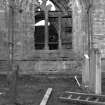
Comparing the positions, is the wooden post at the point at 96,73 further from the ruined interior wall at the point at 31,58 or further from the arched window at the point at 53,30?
the arched window at the point at 53,30

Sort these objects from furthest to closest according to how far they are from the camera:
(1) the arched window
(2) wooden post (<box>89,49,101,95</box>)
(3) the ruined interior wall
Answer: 1. (1) the arched window
2. (3) the ruined interior wall
3. (2) wooden post (<box>89,49,101,95</box>)

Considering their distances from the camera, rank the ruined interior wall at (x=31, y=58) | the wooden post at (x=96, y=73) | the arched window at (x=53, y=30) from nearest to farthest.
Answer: the wooden post at (x=96, y=73) → the ruined interior wall at (x=31, y=58) → the arched window at (x=53, y=30)

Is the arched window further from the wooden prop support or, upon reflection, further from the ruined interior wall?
the wooden prop support

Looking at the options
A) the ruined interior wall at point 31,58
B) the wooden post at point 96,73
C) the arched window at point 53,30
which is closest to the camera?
the wooden post at point 96,73

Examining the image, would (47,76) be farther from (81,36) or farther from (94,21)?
(94,21)

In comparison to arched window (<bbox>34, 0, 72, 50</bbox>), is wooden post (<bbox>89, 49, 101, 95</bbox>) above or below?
below

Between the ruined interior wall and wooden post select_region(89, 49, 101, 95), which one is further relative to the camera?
the ruined interior wall

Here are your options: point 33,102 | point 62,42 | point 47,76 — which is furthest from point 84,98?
point 62,42

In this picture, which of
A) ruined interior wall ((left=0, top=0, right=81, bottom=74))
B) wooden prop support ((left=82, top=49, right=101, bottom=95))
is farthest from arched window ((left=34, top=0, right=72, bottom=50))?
wooden prop support ((left=82, top=49, right=101, bottom=95))

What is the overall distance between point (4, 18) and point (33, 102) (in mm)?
7033

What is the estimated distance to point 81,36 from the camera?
12.8m

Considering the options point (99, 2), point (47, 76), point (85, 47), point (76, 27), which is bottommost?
point (47, 76)

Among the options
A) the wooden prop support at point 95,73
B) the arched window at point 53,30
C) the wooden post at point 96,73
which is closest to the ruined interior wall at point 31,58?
the arched window at point 53,30

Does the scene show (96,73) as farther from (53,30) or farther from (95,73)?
(53,30)
